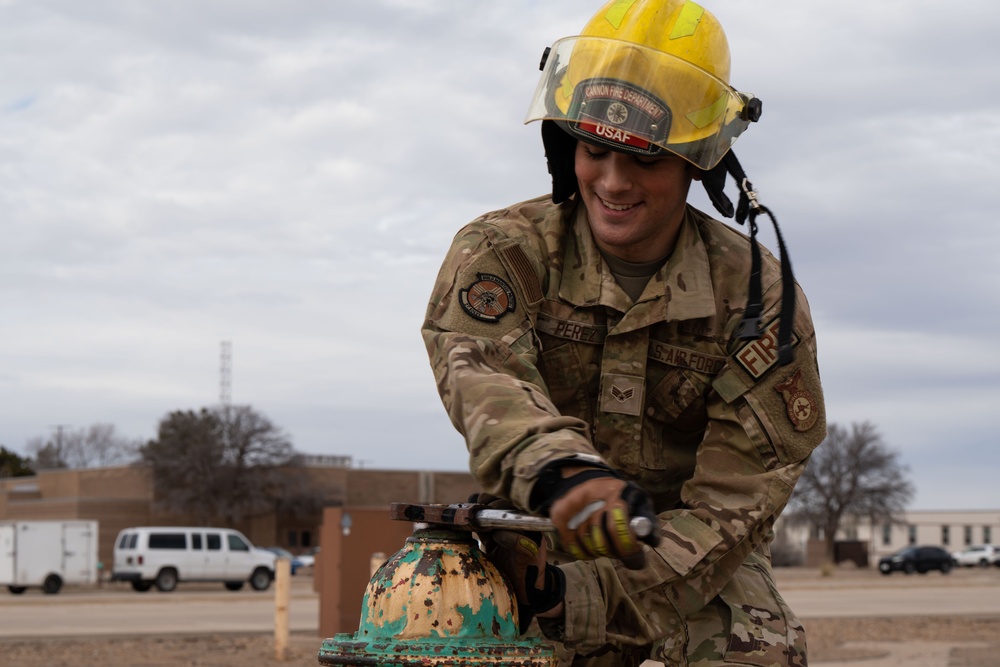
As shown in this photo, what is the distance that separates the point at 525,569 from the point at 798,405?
80 centimetres

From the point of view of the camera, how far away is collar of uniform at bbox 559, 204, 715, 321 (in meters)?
3.17

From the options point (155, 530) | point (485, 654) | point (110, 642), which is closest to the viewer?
point (485, 654)

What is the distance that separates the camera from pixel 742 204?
3.29m

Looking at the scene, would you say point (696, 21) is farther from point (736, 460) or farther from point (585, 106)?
point (736, 460)

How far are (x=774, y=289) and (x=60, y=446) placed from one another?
9701 cm

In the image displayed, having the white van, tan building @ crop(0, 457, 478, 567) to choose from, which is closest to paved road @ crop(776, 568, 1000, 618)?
the white van

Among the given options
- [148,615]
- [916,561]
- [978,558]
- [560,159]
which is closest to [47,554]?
[148,615]

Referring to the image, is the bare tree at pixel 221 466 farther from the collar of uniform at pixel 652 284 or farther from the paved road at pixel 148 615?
the collar of uniform at pixel 652 284

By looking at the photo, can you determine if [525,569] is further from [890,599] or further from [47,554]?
[47,554]

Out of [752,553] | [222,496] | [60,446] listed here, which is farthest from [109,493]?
[752,553]

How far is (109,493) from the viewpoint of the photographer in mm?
60219

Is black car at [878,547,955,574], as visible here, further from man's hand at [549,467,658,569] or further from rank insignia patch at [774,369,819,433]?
man's hand at [549,467,658,569]

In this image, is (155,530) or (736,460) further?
(155,530)

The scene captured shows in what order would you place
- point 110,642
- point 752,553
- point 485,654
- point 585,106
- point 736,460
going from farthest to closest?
point 110,642 → point 752,553 → point 736,460 → point 585,106 → point 485,654
